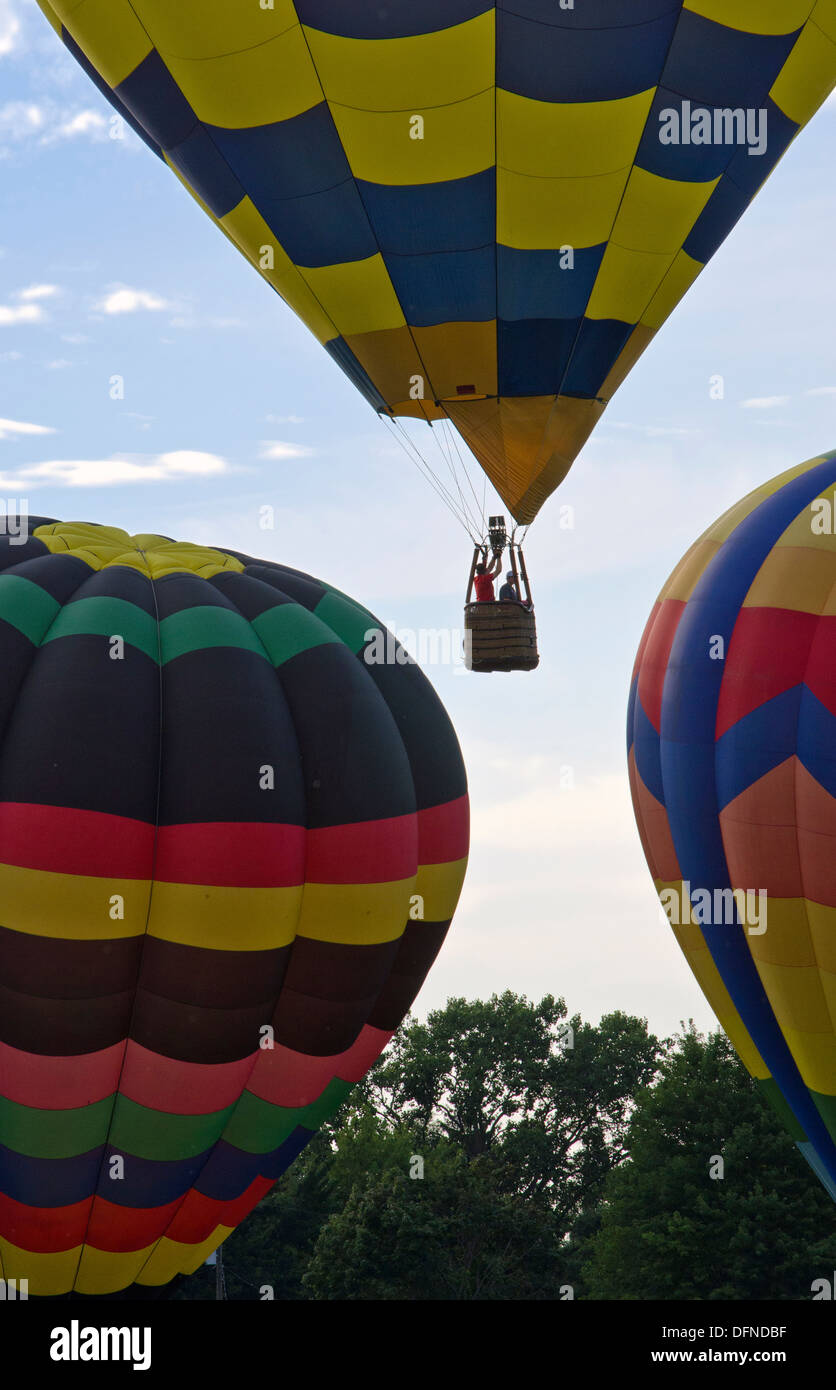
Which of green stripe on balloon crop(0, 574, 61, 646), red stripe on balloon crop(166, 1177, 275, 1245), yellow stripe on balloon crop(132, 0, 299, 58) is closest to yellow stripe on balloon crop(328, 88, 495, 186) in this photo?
yellow stripe on balloon crop(132, 0, 299, 58)

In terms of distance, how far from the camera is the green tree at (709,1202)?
71.5 feet

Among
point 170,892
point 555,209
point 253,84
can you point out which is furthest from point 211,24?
point 170,892

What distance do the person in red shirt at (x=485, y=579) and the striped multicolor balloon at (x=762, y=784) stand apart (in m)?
1.89

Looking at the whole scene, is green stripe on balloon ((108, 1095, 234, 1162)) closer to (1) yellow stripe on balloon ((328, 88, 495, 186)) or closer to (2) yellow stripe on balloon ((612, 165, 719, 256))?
(1) yellow stripe on balloon ((328, 88, 495, 186))

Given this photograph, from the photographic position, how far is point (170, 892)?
8859 mm

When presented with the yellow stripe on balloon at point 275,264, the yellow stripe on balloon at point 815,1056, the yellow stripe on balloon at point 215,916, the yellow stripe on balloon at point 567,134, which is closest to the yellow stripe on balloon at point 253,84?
the yellow stripe on balloon at point 275,264

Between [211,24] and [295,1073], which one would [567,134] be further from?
[295,1073]

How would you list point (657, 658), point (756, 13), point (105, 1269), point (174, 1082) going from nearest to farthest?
point (174, 1082) → point (756, 13) → point (105, 1269) → point (657, 658)

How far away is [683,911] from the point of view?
464 inches

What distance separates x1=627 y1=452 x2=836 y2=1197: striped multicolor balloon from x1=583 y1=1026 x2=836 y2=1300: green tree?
11.1 meters

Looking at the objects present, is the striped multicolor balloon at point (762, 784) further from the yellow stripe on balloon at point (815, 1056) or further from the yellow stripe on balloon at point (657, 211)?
the yellow stripe on balloon at point (657, 211)

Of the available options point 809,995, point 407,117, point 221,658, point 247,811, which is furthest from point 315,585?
point 809,995

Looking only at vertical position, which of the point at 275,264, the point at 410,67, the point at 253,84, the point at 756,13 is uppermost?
the point at 756,13

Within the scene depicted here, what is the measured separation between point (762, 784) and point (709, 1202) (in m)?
14.4
